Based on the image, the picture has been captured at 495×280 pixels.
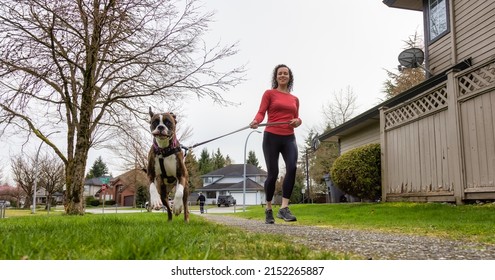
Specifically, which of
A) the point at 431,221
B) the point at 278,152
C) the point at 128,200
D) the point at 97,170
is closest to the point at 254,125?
the point at 278,152

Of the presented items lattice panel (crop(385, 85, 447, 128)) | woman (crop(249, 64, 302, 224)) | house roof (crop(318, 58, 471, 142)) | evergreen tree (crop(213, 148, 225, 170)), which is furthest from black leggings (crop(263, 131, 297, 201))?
evergreen tree (crop(213, 148, 225, 170))

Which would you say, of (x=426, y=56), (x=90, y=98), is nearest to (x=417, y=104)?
(x=426, y=56)

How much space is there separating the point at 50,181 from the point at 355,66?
50.7 metres

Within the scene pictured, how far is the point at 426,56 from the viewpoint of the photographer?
44.2 ft

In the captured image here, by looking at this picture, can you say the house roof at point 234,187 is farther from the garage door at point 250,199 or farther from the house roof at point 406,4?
the house roof at point 406,4

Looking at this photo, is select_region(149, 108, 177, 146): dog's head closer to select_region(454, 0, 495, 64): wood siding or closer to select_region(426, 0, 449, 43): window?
select_region(454, 0, 495, 64): wood siding

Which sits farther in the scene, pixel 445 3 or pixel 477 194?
pixel 445 3

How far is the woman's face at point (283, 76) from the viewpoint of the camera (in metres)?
6.10

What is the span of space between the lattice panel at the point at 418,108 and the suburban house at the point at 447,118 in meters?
0.02

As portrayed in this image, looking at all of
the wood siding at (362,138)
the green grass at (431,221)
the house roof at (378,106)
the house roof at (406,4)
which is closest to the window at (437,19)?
the house roof at (406,4)
